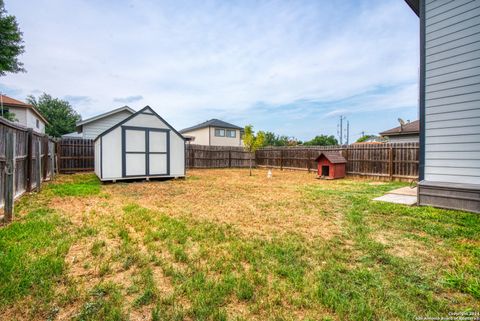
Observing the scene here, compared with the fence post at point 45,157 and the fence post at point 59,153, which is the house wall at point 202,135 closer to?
the fence post at point 59,153

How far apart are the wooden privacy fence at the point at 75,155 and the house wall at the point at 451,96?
1588 cm

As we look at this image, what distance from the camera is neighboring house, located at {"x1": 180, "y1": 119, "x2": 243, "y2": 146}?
89.6ft

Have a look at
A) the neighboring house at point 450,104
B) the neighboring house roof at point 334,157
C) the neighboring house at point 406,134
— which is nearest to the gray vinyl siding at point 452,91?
the neighboring house at point 450,104

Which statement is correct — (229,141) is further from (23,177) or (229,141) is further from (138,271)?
(138,271)

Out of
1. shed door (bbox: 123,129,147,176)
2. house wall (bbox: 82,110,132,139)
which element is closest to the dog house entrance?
shed door (bbox: 123,129,147,176)

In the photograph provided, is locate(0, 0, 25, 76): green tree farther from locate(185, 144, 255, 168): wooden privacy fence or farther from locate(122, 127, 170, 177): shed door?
locate(185, 144, 255, 168): wooden privacy fence

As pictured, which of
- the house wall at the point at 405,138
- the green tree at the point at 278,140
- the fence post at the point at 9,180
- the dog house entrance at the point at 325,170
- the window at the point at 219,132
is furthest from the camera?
the green tree at the point at 278,140

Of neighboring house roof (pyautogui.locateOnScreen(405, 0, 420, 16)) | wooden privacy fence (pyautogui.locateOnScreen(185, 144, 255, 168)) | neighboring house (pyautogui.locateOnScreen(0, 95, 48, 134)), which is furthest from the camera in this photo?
wooden privacy fence (pyautogui.locateOnScreen(185, 144, 255, 168))

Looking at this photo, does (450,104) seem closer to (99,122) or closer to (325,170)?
Result: (325,170)

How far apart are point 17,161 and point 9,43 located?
13491 millimetres

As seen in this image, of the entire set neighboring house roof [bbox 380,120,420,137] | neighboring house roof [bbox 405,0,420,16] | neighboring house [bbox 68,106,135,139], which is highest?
neighboring house roof [bbox 405,0,420,16]

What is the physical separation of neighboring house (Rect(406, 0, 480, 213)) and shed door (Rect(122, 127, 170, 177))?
9337 mm

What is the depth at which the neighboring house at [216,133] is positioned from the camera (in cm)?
2730

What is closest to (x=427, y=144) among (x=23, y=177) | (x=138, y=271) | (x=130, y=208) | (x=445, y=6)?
(x=445, y=6)
